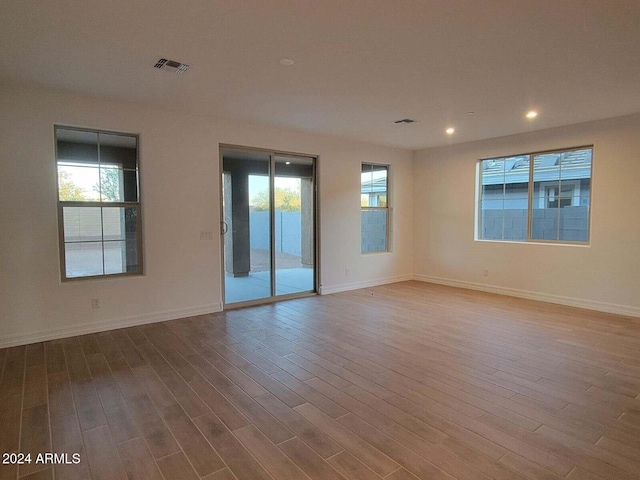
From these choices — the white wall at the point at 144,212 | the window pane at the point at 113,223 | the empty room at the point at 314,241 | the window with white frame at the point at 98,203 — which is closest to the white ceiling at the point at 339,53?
the empty room at the point at 314,241

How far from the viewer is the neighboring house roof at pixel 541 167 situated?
532 cm

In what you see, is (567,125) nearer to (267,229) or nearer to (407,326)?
(407,326)

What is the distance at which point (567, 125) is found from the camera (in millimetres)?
5285

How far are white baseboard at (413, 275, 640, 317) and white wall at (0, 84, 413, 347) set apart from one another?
222cm

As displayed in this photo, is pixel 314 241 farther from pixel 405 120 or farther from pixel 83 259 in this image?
pixel 83 259

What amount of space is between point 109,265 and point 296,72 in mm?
3080

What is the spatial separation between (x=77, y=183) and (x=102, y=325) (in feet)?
5.34

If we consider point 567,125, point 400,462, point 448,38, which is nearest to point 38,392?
point 400,462

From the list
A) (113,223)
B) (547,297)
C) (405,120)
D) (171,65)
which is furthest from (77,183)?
(547,297)

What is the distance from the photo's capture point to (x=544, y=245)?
5609 millimetres

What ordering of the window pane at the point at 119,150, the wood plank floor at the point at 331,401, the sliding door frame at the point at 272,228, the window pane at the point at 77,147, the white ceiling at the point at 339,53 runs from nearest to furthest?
the wood plank floor at the point at 331,401, the white ceiling at the point at 339,53, the window pane at the point at 77,147, the window pane at the point at 119,150, the sliding door frame at the point at 272,228

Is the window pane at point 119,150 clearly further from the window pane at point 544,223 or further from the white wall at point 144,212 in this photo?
the window pane at point 544,223

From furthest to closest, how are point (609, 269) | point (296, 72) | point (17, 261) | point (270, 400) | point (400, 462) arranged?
point (609, 269), point (17, 261), point (296, 72), point (270, 400), point (400, 462)

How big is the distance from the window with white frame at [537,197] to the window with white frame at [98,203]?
551 centimetres
